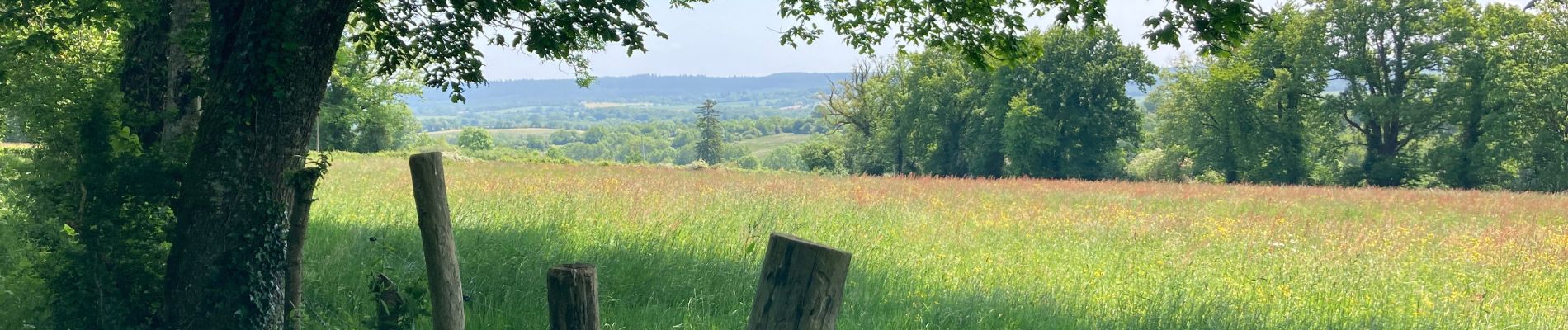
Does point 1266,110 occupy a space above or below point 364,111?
above

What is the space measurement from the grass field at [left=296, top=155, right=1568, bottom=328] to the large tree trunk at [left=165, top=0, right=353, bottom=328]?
0.57 m

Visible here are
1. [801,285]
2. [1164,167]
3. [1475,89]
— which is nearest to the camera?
[801,285]

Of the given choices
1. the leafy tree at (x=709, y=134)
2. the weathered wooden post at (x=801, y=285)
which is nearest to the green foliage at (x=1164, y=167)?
the weathered wooden post at (x=801, y=285)

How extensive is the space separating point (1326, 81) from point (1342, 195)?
22987 millimetres

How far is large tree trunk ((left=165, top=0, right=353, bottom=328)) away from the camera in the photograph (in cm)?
402

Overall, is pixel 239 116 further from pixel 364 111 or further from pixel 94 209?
pixel 364 111

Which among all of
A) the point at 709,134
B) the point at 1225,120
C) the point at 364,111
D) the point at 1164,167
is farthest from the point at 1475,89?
the point at 709,134

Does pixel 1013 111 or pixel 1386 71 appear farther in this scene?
pixel 1013 111

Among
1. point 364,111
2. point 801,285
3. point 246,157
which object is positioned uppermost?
point 246,157

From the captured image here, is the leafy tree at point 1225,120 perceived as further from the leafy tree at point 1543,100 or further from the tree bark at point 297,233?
the tree bark at point 297,233

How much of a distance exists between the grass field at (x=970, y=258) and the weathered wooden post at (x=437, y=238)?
2.82ft

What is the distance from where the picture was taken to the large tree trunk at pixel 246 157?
4016mm

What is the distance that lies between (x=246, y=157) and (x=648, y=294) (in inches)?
133

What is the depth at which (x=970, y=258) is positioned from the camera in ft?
30.6
